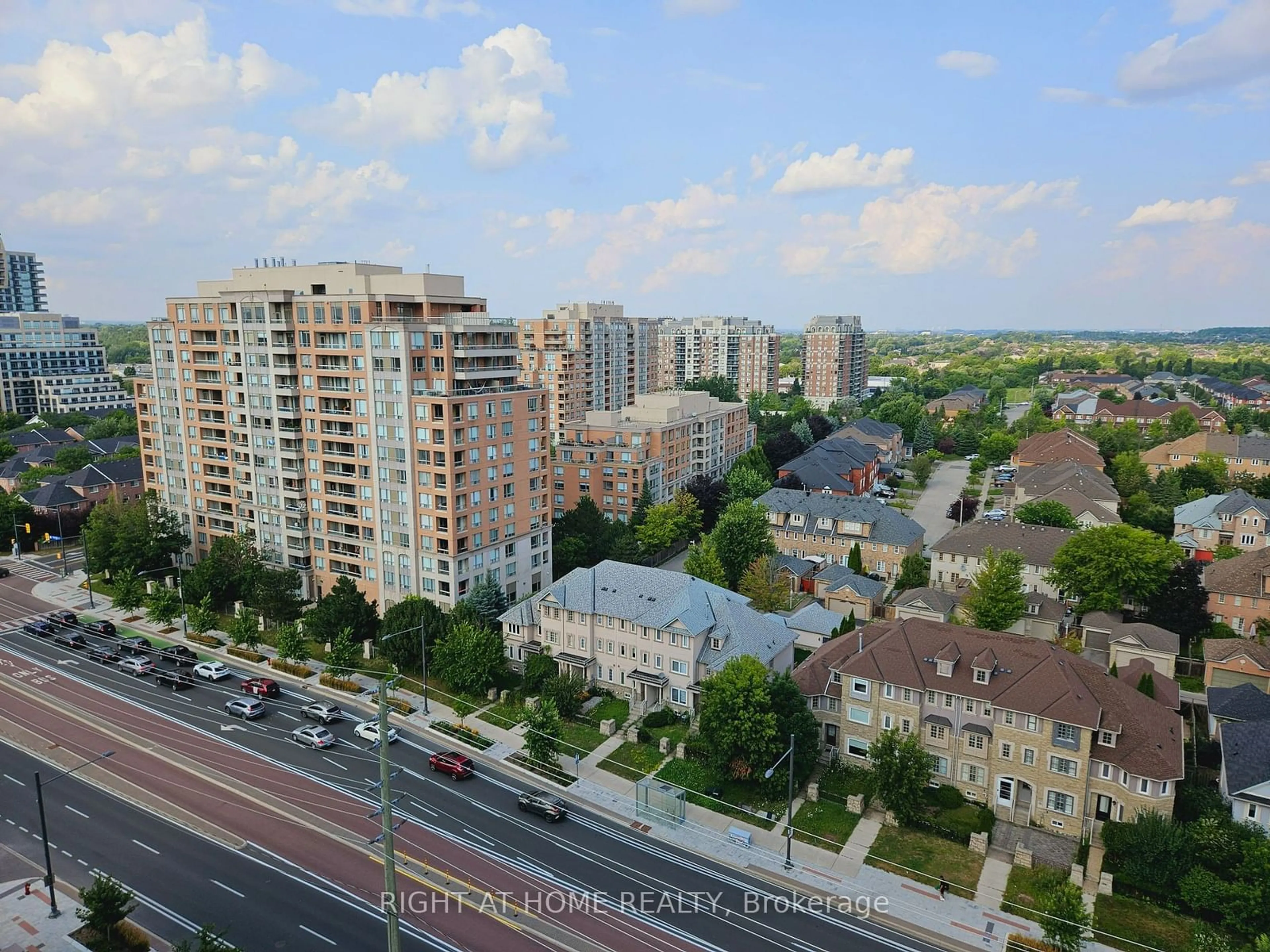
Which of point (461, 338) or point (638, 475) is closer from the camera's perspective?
point (461, 338)

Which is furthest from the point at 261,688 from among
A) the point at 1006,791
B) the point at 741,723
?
the point at 1006,791

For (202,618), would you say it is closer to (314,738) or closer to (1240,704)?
(314,738)

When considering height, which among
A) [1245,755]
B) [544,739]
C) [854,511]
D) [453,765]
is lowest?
[453,765]

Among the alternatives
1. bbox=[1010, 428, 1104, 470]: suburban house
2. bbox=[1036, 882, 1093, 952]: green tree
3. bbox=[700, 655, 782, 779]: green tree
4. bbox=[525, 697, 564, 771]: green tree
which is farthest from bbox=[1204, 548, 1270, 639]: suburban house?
bbox=[525, 697, 564, 771]: green tree

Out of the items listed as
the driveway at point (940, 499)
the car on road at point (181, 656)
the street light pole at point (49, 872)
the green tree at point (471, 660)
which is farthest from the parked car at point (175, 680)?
the driveway at point (940, 499)

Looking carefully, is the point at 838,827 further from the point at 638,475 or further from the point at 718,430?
the point at 718,430

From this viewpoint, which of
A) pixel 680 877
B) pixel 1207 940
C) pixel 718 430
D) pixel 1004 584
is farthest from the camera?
pixel 718 430

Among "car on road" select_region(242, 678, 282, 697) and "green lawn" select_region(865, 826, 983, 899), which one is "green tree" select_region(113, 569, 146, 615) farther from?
"green lawn" select_region(865, 826, 983, 899)

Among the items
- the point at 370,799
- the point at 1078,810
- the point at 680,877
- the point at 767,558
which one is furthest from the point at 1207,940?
the point at 767,558
